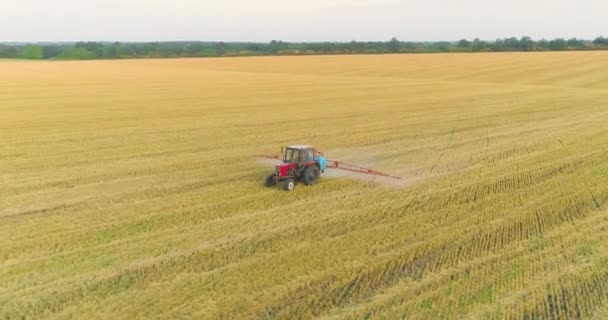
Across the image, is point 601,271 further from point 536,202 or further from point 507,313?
point 536,202

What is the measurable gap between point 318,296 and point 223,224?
149 inches

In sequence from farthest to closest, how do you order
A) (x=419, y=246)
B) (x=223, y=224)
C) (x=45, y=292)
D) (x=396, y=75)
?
(x=396, y=75) < (x=223, y=224) < (x=419, y=246) < (x=45, y=292)

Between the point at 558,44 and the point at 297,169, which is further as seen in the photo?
the point at 558,44

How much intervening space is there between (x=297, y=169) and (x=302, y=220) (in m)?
2.85

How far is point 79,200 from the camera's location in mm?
13391

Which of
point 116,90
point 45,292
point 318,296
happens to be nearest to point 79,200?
point 45,292

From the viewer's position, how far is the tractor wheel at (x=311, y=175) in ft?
48.1

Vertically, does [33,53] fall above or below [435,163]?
above

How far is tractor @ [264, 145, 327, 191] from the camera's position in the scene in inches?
563

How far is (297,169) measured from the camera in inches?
574

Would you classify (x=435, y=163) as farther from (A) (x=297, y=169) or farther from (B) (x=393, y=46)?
(B) (x=393, y=46)

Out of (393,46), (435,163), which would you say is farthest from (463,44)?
(435,163)

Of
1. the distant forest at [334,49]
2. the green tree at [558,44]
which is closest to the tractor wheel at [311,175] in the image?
the distant forest at [334,49]

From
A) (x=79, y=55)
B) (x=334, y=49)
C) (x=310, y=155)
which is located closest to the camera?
(x=310, y=155)
